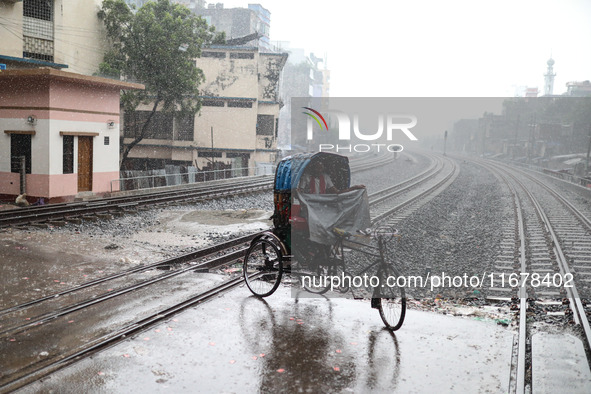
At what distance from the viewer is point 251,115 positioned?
38.2 metres

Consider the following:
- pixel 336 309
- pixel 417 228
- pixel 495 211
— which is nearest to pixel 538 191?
pixel 495 211

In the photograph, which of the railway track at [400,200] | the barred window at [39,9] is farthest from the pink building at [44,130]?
the railway track at [400,200]

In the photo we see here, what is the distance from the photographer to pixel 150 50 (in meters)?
27.2

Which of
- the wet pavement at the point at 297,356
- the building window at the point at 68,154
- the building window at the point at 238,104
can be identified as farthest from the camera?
the building window at the point at 238,104

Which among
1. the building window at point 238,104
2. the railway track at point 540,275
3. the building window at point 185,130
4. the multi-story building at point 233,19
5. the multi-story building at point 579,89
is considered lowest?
the railway track at point 540,275

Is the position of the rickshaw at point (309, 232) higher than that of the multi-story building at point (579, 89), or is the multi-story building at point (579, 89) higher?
the multi-story building at point (579, 89)

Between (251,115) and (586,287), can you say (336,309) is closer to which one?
(586,287)

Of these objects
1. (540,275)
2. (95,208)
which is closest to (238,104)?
(95,208)

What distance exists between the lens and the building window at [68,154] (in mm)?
18953

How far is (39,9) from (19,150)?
29.5 feet

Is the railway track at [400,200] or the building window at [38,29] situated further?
the building window at [38,29]

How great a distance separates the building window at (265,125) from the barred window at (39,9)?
18.4 m

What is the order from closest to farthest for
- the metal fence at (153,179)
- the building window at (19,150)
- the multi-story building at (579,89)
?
the building window at (19,150)
the metal fence at (153,179)
the multi-story building at (579,89)

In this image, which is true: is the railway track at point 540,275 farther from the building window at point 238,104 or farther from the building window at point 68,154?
the building window at point 238,104
